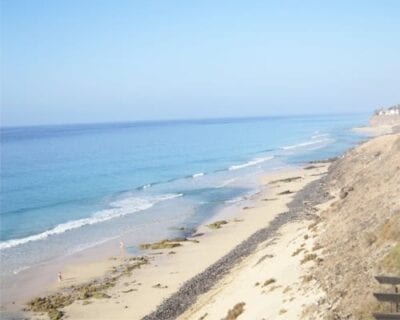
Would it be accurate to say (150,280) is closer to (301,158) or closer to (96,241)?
Answer: (96,241)

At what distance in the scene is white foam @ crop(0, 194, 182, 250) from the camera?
41062mm

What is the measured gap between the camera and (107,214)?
166ft

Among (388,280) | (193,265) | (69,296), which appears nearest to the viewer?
(388,280)

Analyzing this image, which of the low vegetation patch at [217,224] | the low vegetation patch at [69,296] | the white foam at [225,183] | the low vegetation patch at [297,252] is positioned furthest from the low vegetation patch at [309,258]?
the white foam at [225,183]

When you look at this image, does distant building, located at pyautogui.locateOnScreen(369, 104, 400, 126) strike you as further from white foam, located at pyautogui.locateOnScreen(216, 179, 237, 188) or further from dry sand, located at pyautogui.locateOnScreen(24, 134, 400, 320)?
dry sand, located at pyautogui.locateOnScreen(24, 134, 400, 320)

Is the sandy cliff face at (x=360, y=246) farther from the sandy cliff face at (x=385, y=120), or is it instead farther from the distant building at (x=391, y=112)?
the distant building at (x=391, y=112)

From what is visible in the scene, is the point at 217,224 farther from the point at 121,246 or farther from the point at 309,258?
the point at 309,258

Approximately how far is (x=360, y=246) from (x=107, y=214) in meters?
34.1

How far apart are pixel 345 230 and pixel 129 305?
1066cm

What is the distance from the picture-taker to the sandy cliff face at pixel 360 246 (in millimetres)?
15414

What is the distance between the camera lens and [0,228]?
46219 mm

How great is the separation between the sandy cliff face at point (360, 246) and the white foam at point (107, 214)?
23019mm

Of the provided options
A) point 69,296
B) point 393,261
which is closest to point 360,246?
point 393,261

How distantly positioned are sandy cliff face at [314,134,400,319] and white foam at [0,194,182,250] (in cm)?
2302
